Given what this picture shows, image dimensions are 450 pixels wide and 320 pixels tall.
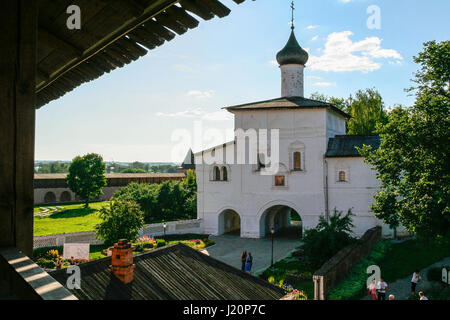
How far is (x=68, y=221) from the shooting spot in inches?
1485

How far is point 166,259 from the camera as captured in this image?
1064 centimetres

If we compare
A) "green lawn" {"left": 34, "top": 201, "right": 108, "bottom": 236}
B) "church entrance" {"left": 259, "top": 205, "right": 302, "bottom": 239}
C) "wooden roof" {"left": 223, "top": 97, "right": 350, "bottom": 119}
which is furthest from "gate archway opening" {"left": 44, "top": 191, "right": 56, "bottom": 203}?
"wooden roof" {"left": 223, "top": 97, "right": 350, "bottom": 119}

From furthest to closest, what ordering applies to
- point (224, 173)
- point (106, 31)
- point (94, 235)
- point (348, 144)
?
1. point (224, 173)
2. point (348, 144)
3. point (94, 235)
4. point (106, 31)

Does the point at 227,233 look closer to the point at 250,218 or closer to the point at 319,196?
the point at 250,218

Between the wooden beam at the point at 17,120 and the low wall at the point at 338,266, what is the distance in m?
12.6

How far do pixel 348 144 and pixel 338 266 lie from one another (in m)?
12.5

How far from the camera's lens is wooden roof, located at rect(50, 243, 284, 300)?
28.6 ft

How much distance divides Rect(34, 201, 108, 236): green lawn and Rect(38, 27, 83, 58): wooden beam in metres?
27.6

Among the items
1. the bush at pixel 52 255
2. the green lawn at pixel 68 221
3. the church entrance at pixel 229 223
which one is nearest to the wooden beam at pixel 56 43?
the bush at pixel 52 255

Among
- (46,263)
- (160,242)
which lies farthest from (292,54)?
(46,263)

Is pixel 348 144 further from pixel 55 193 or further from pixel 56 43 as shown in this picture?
pixel 55 193

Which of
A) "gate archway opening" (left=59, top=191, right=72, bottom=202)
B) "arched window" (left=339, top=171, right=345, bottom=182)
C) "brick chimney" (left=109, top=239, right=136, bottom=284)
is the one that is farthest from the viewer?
"gate archway opening" (left=59, top=191, right=72, bottom=202)

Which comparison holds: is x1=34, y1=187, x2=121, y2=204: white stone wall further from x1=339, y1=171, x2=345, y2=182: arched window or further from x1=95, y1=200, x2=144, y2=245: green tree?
x1=339, y1=171, x2=345, y2=182: arched window

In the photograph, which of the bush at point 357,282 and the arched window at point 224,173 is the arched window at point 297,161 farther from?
the bush at point 357,282
